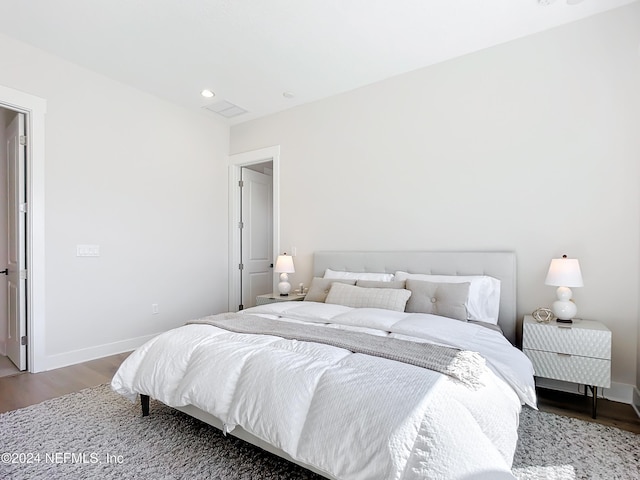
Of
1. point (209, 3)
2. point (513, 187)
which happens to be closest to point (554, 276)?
point (513, 187)

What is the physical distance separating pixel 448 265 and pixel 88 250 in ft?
11.6

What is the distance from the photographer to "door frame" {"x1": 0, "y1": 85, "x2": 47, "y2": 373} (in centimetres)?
313

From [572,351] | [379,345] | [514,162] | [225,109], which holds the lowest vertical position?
[572,351]

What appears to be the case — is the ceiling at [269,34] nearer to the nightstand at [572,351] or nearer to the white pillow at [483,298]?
the white pillow at [483,298]

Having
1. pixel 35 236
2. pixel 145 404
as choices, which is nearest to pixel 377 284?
pixel 145 404

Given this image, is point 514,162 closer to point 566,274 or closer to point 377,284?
point 566,274

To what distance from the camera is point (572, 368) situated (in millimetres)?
2408

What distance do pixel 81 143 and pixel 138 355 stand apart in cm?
244

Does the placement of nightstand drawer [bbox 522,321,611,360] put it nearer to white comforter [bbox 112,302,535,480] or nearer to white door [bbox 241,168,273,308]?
white comforter [bbox 112,302,535,480]

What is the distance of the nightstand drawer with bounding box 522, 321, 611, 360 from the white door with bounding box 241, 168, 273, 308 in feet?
11.9

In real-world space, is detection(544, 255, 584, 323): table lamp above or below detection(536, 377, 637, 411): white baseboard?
above

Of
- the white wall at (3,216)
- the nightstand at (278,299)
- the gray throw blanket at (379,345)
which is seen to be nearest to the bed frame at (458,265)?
the nightstand at (278,299)

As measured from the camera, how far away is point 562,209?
9.23 feet

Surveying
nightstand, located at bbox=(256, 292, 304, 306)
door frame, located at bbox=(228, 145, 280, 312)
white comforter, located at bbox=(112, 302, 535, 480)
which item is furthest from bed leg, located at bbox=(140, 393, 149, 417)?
door frame, located at bbox=(228, 145, 280, 312)
